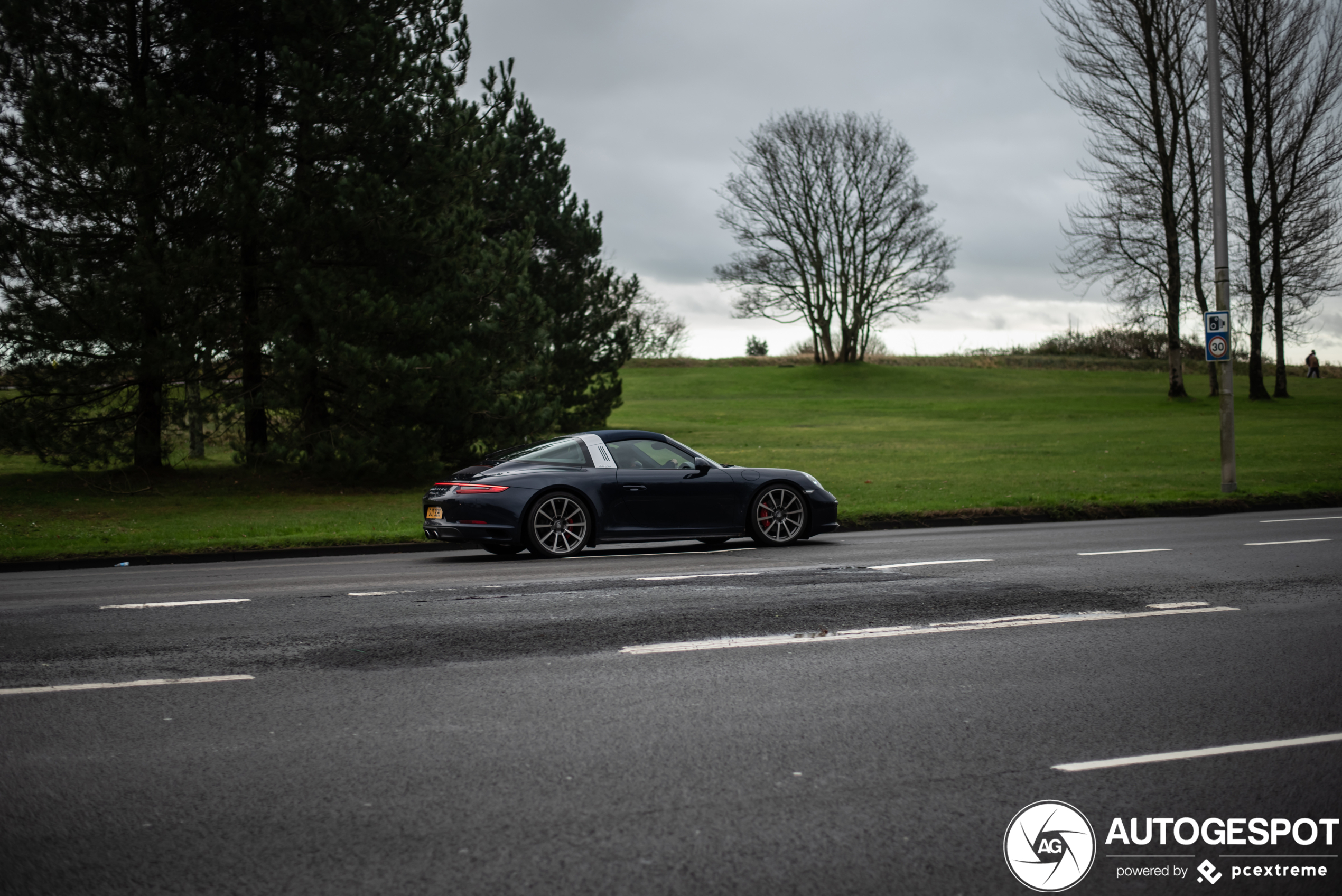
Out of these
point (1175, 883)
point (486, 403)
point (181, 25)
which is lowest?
point (1175, 883)

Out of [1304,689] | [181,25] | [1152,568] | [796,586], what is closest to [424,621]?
[796,586]

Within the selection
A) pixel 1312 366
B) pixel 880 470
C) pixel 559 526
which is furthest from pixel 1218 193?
pixel 1312 366

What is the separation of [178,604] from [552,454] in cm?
469

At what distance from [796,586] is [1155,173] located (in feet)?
149

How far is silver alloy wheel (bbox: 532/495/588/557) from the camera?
11930 millimetres

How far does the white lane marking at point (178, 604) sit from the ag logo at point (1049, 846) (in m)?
6.64

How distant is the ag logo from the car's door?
27.8ft

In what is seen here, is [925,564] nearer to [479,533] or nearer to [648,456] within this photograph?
[648,456]

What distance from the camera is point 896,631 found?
23.3 ft

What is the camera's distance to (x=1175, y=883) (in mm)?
3389

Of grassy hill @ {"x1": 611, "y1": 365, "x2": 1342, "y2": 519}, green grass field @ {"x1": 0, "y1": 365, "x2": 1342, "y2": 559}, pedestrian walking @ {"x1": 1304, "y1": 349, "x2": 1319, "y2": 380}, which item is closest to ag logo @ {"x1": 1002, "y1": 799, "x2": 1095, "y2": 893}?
green grass field @ {"x1": 0, "y1": 365, "x2": 1342, "y2": 559}

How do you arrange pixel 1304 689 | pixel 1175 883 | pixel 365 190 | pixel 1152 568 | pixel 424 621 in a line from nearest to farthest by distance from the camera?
1. pixel 1175 883
2. pixel 1304 689
3. pixel 424 621
4. pixel 1152 568
5. pixel 365 190

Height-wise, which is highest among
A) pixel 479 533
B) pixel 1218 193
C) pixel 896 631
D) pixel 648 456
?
pixel 1218 193

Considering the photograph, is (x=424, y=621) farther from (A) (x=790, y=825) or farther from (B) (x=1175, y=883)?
(B) (x=1175, y=883)
